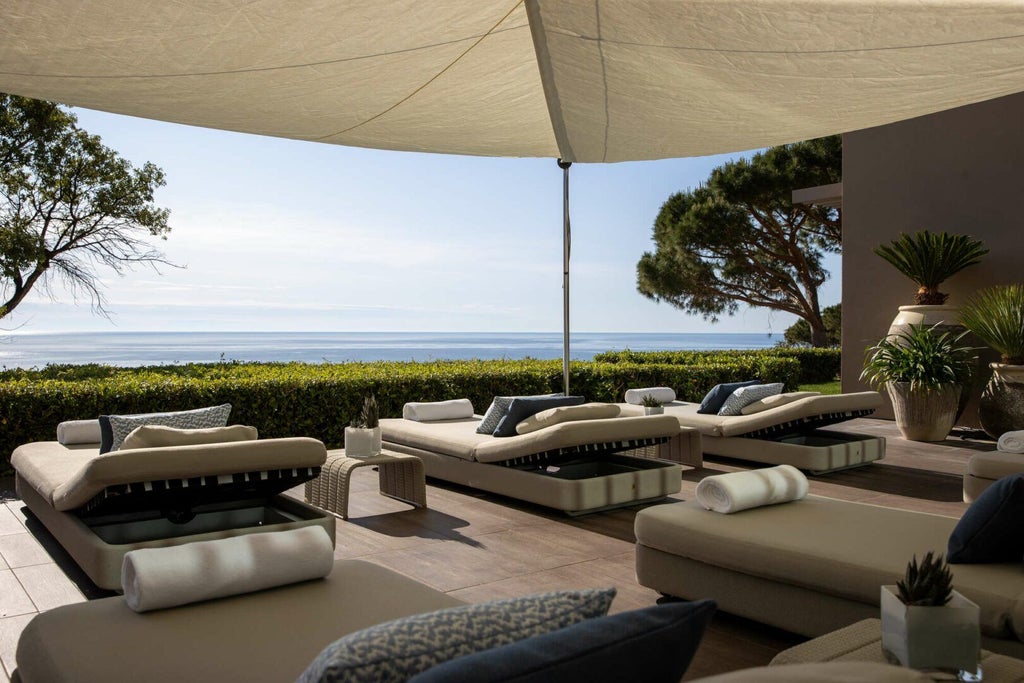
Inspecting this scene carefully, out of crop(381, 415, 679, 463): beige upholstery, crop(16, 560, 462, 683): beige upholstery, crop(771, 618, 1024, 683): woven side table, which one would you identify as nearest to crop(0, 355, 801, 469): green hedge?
crop(381, 415, 679, 463): beige upholstery

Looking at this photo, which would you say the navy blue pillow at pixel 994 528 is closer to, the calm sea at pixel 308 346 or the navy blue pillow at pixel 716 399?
the navy blue pillow at pixel 716 399

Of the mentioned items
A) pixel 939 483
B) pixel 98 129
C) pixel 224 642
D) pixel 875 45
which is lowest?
pixel 939 483

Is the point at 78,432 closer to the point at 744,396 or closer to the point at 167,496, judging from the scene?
the point at 167,496

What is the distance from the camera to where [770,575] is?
307 cm

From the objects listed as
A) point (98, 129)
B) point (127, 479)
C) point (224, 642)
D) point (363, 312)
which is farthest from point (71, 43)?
point (363, 312)

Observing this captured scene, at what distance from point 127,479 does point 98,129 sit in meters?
34.8

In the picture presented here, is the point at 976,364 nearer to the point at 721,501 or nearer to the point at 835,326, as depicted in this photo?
the point at 721,501

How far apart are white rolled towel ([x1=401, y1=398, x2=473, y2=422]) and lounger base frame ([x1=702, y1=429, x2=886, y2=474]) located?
219 centimetres

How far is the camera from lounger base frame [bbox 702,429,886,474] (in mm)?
6449

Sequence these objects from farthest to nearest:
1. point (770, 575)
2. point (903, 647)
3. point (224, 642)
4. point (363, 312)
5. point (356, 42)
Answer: point (363, 312) < point (356, 42) < point (770, 575) < point (224, 642) < point (903, 647)

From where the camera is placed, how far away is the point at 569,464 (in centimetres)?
595

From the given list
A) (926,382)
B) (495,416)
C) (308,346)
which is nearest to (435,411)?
(495,416)

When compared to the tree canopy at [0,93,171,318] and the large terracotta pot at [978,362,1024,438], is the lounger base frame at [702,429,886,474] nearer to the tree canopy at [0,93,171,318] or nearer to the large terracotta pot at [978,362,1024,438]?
the large terracotta pot at [978,362,1024,438]

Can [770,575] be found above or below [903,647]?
below
